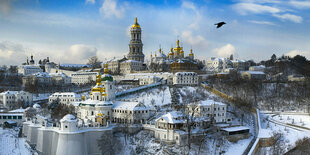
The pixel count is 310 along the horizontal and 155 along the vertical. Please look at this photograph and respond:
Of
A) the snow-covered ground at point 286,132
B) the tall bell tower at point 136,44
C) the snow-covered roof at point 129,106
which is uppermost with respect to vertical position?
the tall bell tower at point 136,44

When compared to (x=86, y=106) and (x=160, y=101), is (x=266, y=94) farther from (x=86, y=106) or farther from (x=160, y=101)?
(x=86, y=106)

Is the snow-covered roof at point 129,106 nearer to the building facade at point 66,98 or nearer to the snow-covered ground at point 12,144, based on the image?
the snow-covered ground at point 12,144

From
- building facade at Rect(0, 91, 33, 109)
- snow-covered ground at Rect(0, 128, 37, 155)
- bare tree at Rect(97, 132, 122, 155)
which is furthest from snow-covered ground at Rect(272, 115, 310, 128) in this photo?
building facade at Rect(0, 91, 33, 109)

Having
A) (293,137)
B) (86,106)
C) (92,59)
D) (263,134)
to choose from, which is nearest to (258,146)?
(263,134)

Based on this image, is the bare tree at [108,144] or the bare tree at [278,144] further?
the bare tree at [108,144]

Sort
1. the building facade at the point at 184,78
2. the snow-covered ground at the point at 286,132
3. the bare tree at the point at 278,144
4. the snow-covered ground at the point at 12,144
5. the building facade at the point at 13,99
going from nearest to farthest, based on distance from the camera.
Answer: the bare tree at the point at 278,144 < the snow-covered ground at the point at 12,144 < the snow-covered ground at the point at 286,132 < the building facade at the point at 13,99 < the building facade at the point at 184,78

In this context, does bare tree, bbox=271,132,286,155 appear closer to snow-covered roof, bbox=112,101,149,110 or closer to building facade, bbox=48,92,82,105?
snow-covered roof, bbox=112,101,149,110

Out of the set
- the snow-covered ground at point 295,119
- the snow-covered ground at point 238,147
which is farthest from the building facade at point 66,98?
the snow-covered ground at point 295,119
